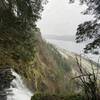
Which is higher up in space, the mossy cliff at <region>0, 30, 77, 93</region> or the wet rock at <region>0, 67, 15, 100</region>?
the mossy cliff at <region>0, 30, 77, 93</region>

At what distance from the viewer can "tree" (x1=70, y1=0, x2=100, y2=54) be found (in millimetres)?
11636

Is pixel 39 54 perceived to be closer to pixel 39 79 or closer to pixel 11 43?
pixel 39 79

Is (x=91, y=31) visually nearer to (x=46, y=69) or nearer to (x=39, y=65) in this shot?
(x=39, y=65)

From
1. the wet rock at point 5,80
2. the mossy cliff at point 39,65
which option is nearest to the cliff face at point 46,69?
the mossy cliff at point 39,65

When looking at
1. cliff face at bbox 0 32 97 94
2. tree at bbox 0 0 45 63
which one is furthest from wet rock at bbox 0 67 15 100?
tree at bbox 0 0 45 63

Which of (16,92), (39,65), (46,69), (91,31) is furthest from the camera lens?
(46,69)

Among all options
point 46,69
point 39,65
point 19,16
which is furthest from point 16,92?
point 46,69

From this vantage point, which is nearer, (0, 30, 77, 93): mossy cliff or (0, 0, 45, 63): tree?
(0, 0, 45, 63): tree

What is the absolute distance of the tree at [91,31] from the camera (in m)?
11.6

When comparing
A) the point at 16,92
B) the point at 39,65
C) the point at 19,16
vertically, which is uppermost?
the point at 39,65

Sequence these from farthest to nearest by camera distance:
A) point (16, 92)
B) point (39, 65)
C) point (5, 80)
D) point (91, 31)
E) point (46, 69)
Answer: point (46, 69) < point (39, 65) < point (16, 92) < point (5, 80) < point (91, 31)

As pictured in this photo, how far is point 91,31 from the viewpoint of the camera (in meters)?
11.9

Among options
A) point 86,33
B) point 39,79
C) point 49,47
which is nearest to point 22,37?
point 86,33

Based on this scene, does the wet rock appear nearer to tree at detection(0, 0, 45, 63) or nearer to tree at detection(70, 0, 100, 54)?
tree at detection(0, 0, 45, 63)
